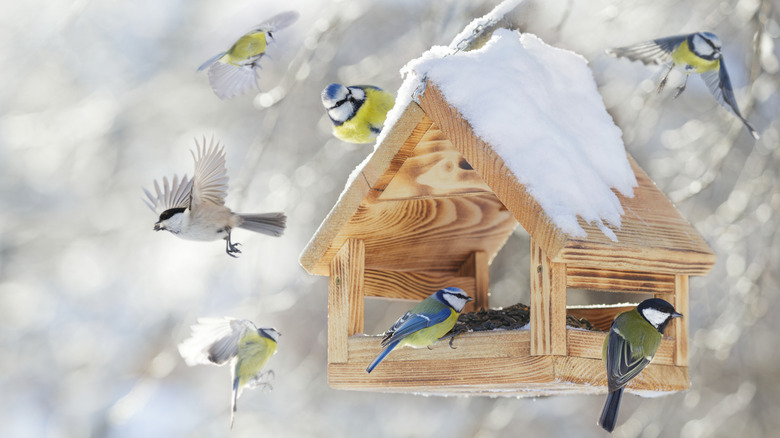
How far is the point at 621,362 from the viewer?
2447 mm

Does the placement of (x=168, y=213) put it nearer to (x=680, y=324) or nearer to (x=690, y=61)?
(x=680, y=324)

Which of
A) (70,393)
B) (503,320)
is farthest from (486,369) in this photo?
(70,393)

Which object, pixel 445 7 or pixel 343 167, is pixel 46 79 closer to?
pixel 343 167

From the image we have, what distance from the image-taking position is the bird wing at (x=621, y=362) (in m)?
2.44

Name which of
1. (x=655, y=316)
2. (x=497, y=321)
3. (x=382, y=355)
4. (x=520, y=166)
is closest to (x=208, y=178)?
(x=382, y=355)

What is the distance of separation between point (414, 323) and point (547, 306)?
432 millimetres

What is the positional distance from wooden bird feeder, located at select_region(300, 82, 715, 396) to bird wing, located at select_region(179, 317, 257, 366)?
0.71 metres

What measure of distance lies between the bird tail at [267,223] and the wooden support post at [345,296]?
0.48 m

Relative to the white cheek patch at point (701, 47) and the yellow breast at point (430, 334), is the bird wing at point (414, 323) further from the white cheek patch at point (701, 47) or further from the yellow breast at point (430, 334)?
the white cheek patch at point (701, 47)

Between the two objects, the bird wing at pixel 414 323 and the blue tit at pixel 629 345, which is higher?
the bird wing at pixel 414 323

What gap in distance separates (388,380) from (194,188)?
1.16 metres

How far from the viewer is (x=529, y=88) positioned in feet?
9.19

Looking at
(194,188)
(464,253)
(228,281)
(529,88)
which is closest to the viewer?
(529,88)

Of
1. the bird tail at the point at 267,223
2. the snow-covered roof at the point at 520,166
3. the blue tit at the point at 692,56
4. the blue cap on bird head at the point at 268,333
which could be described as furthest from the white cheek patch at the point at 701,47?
the blue cap on bird head at the point at 268,333
